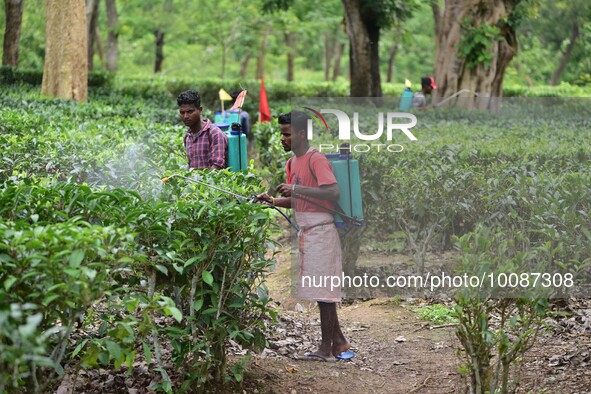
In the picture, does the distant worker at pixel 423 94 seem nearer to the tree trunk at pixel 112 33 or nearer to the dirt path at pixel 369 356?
the dirt path at pixel 369 356

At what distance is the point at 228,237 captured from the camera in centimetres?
499

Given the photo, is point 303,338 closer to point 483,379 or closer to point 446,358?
point 446,358

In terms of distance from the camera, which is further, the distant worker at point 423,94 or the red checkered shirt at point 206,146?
the distant worker at point 423,94

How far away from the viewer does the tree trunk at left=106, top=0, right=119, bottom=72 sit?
31.3m

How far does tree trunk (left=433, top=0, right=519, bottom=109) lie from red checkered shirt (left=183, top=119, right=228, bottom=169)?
437 inches

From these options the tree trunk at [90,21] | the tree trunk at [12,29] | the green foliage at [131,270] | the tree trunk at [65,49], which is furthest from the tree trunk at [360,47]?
the green foliage at [131,270]

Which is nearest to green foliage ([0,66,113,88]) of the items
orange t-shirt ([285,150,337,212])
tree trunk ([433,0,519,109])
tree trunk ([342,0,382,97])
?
tree trunk ([342,0,382,97])

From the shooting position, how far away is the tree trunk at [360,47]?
66.7 ft

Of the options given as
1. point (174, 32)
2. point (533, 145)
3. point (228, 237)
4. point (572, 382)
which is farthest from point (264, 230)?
point (174, 32)

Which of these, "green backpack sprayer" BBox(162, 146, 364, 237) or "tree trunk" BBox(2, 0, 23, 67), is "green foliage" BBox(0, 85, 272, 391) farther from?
"tree trunk" BBox(2, 0, 23, 67)

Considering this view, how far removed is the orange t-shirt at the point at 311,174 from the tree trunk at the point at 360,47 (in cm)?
1474

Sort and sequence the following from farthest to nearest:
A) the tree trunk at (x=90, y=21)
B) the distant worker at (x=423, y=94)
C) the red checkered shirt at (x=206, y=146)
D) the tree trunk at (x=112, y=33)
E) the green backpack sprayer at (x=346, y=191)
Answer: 1. the tree trunk at (x=112, y=33)
2. the tree trunk at (x=90, y=21)
3. the distant worker at (x=423, y=94)
4. the red checkered shirt at (x=206, y=146)
5. the green backpack sprayer at (x=346, y=191)

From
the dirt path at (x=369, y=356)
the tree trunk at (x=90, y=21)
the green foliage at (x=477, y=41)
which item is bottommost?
the dirt path at (x=369, y=356)

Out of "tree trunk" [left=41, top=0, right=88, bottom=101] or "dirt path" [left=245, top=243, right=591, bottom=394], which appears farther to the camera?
"tree trunk" [left=41, top=0, right=88, bottom=101]
